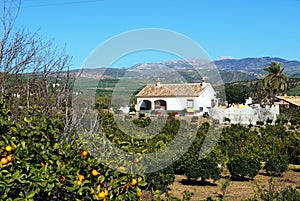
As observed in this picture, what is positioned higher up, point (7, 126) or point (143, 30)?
point (143, 30)

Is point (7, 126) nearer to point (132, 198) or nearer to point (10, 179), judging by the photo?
point (10, 179)

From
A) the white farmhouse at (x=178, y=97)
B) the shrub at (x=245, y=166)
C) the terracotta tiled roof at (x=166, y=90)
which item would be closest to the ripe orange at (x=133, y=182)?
the shrub at (x=245, y=166)

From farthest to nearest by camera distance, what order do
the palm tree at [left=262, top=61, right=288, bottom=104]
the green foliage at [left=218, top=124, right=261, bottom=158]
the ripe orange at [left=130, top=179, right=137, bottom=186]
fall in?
the palm tree at [left=262, top=61, right=288, bottom=104]
the green foliage at [left=218, top=124, right=261, bottom=158]
the ripe orange at [left=130, top=179, right=137, bottom=186]

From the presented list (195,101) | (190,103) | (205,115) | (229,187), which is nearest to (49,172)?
(229,187)

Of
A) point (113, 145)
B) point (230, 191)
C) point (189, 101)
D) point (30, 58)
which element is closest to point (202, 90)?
point (189, 101)

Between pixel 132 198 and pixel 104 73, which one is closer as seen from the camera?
pixel 132 198

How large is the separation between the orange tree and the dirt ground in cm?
558

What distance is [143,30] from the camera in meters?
5.16

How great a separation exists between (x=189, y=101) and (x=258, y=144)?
51.0 feet

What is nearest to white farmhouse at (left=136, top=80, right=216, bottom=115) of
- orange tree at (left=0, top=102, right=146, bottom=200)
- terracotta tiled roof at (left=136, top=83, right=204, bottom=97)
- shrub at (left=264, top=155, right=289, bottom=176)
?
terracotta tiled roof at (left=136, top=83, right=204, bottom=97)

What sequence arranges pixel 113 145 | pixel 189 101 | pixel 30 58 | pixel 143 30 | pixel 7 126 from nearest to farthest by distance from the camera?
pixel 7 126 → pixel 113 145 → pixel 143 30 → pixel 30 58 → pixel 189 101

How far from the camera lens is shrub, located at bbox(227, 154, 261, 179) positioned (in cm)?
985

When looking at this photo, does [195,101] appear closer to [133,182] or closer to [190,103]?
[190,103]

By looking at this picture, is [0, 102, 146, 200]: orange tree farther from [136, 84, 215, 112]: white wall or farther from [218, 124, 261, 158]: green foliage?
[136, 84, 215, 112]: white wall
